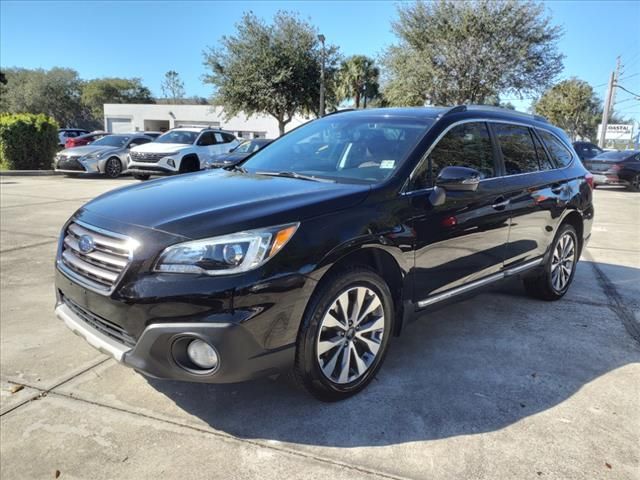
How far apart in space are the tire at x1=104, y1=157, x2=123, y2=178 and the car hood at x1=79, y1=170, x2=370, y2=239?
14758 millimetres

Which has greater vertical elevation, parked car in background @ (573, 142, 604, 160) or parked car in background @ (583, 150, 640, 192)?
parked car in background @ (573, 142, 604, 160)

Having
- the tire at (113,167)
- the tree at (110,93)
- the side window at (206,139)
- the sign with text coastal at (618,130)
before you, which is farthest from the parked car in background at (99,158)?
the tree at (110,93)

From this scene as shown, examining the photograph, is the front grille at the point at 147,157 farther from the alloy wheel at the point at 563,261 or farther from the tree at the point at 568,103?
the tree at the point at 568,103

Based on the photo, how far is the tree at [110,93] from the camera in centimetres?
7138

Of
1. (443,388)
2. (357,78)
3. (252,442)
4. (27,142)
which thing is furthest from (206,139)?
(357,78)

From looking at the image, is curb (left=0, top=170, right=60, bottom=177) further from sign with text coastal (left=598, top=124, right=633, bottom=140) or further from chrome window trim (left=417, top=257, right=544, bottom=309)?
sign with text coastal (left=598, top=124, right=633, bottom=140)

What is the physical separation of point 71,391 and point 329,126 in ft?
8.77

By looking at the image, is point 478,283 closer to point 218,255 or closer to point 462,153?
point 462,153

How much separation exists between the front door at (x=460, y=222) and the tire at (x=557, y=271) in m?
1.01

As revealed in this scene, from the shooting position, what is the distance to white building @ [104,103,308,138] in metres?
48.1

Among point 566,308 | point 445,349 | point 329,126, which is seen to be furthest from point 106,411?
point 566,308

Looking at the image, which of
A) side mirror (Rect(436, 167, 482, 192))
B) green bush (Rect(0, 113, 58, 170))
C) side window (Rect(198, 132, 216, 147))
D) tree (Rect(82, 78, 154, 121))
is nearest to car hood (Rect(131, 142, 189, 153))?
side window (Rect(198, 132, 216, 147))

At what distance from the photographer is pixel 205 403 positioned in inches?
116

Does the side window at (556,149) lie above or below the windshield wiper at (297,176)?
above
